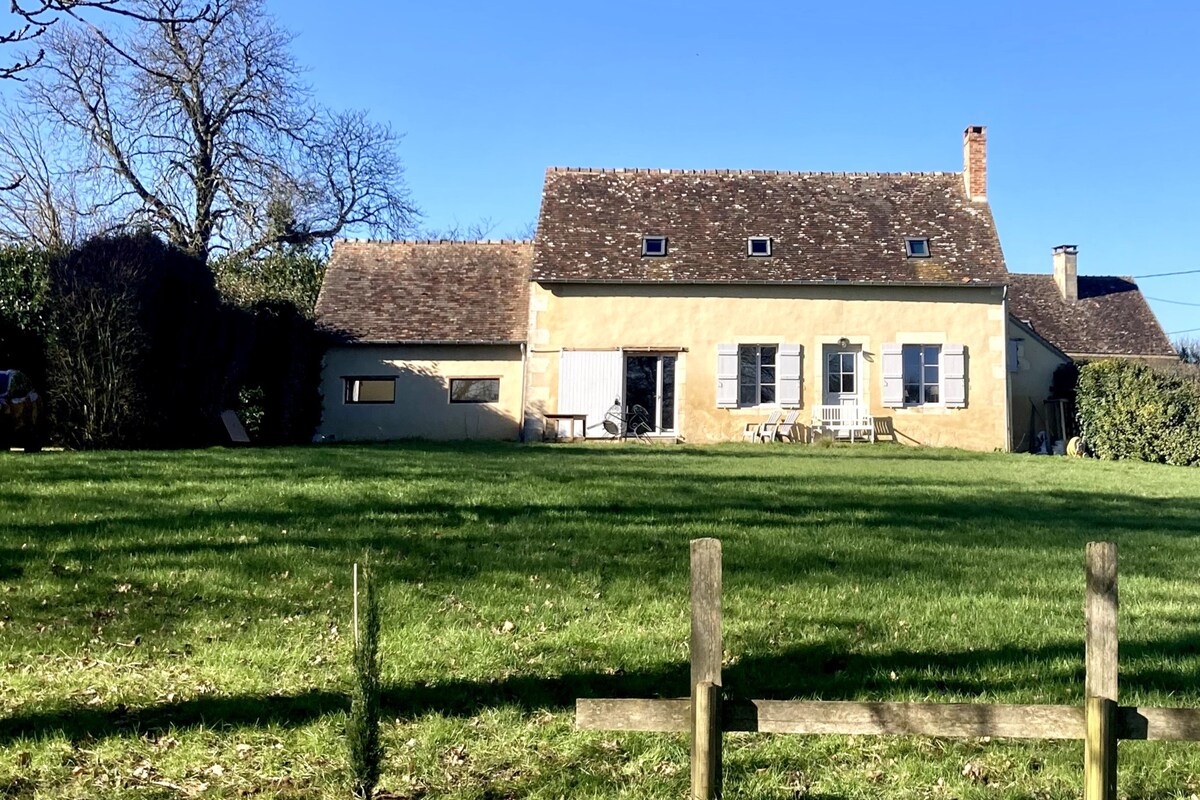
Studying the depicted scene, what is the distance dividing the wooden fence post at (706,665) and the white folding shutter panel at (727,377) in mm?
18463

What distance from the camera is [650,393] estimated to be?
2145 centimetres

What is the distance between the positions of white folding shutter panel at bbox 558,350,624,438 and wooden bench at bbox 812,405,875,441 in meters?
4.36

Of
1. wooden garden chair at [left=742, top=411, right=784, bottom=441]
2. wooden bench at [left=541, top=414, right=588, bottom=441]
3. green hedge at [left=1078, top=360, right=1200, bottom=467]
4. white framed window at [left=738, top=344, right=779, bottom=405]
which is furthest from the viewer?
white framed window at [left=738, top=344, right=779, bottom=405]

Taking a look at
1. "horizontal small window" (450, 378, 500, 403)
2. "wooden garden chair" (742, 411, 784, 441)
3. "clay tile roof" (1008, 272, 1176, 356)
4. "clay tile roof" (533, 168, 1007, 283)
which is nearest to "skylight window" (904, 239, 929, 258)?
"clay tile roof" (533, 168, 1007, 283)

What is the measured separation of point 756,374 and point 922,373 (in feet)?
12.0

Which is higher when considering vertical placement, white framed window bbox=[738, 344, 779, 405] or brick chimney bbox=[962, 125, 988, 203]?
brick chimney bbox=[962, 125, 988, 203]

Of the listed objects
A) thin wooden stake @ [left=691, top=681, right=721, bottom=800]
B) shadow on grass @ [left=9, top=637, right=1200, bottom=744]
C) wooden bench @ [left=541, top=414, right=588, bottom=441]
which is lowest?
shadow on grass @ [left=9, top=637, right=1200, bottom=744]

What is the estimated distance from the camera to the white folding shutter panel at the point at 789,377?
2112cm

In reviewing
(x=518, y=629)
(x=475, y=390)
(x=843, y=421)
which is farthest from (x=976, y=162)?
(x=518, y=629)

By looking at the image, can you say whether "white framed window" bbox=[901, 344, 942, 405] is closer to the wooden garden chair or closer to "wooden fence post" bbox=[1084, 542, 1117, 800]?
the wooden garden chair

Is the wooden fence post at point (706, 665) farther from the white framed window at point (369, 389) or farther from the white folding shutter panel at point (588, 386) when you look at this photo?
the white framed window at point (369, 389)

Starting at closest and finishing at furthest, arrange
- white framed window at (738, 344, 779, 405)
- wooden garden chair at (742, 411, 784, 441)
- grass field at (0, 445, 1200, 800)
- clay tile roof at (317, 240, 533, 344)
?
grass field at (0, 445, 1200, 800), wooden garden chair at (742, 411, 784, 441), white framed window at (738, 344, 779, 405), clay tile roof at (317, 240, 533, 344)

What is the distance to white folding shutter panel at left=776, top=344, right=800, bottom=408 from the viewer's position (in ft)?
69.3

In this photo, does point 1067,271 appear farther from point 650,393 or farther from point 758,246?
point 650,393
